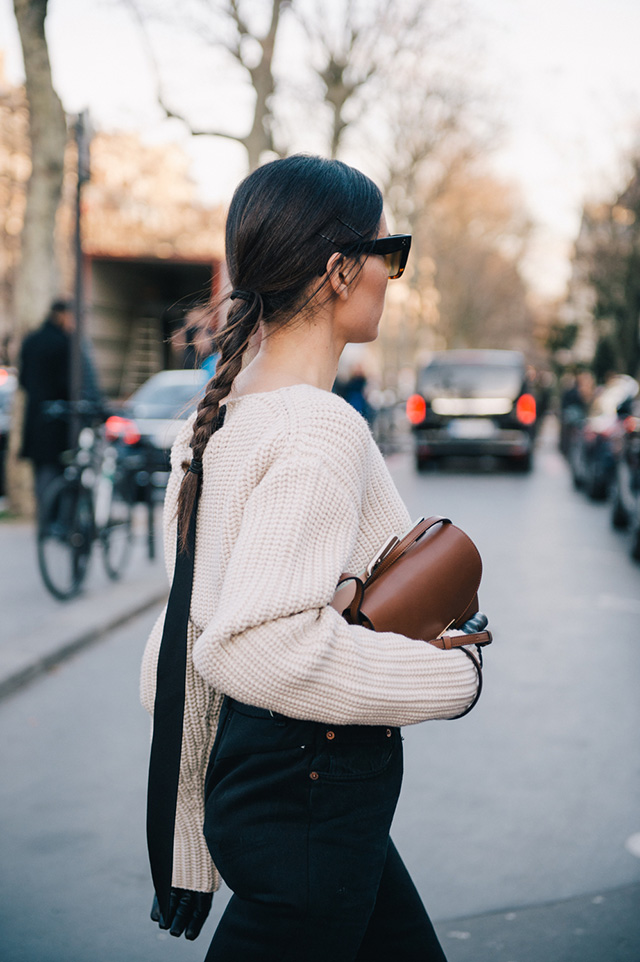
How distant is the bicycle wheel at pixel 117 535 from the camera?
799 cm

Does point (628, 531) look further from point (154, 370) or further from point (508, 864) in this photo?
point (154, 370)

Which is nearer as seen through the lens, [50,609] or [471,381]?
[50,609]

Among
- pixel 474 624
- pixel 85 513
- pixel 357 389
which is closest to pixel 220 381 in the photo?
pixel 474 624

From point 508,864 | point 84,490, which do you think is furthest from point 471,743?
point 84,490

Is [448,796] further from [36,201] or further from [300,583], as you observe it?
[36,201]

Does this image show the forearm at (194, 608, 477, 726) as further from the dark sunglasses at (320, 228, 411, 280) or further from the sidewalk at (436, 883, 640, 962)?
the sidewalk at (436, 883, 640, 962)

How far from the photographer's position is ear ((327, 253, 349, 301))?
1.53 metres

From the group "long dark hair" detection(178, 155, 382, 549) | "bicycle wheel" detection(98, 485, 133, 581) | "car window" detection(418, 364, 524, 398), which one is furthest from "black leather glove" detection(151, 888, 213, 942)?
"car window" detection(418, 364, 524, 398)

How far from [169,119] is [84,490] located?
10959 millimetres

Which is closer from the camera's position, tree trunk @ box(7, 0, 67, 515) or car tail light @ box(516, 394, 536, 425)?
tree trunk @ box(7, 0, 67, 515)

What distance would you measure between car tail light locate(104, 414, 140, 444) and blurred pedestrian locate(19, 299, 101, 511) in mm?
2826

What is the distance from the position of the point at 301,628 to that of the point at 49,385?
8.38m

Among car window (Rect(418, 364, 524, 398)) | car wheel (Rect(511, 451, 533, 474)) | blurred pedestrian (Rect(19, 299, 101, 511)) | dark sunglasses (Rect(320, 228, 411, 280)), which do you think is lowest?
car wheel (Rect(511, 451, 533, 474))

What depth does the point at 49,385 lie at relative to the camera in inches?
367
